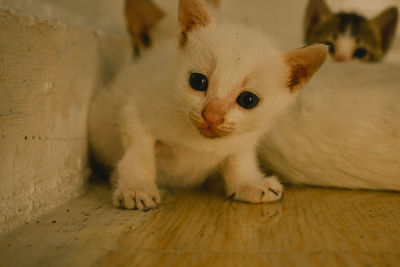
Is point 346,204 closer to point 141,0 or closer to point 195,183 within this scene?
point 195,183

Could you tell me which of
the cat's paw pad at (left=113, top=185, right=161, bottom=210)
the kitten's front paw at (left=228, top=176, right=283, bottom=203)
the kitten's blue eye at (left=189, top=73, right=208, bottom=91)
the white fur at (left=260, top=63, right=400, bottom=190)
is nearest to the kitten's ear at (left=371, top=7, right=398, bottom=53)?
the white fur at (left=260, top=63, right=400, bottom=190)

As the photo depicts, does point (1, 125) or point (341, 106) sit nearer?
point (1, 125)

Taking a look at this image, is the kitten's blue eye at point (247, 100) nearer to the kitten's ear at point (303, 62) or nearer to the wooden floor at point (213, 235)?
the kitten's ear at point (303, 62)

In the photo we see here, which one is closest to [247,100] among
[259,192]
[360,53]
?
[259,192]

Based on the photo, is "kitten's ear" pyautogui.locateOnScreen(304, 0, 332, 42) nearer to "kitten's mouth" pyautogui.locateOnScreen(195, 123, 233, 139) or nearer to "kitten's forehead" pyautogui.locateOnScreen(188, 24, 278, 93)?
"kitten's forehead" pyautogui.locateOnScreen(188, 24, 278, 93)

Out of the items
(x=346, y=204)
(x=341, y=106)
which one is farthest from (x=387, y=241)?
(x=341, y=106)
